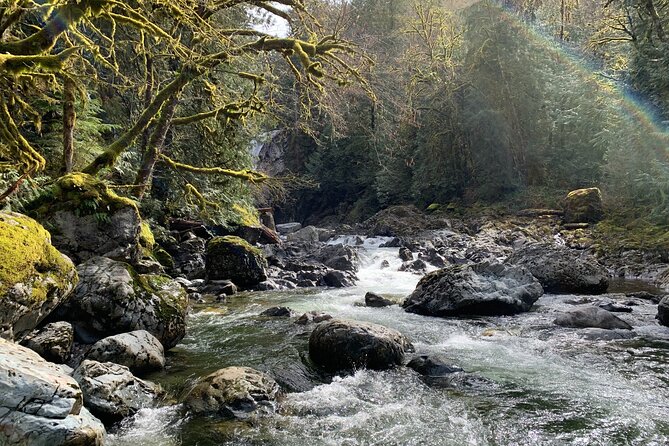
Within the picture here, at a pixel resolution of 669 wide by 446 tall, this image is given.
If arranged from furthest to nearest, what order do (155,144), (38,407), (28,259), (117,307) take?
1. (155,144)
2. (117,307)
3. (28,259)
4. (38,407)

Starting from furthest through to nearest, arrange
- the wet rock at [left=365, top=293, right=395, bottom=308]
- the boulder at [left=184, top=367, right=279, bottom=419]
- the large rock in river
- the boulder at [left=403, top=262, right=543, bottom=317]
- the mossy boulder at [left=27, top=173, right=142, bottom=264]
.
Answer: the large rock in river
the wet rock at [left=365, top=293, right=395, bottom=308]
the boulder at [left=403, top=262, right=543, bottom=317]
the mossy boulder at [left=27, top=173, right=142, bottom=264]
the boulder at [left=184, top=367, right=279, bottom=419]

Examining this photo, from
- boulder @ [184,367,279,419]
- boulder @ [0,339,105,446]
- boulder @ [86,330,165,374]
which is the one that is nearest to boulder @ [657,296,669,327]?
boulder @ [184,367,279,419]

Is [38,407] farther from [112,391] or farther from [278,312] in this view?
[278,312]

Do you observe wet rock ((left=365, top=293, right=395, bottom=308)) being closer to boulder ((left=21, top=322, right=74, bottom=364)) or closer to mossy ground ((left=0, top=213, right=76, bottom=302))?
boulder ((left=21, top=322, right=74, bottom=364))

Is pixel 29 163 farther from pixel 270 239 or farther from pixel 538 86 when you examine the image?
pixel 538 86

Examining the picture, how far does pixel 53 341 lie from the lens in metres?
5.73

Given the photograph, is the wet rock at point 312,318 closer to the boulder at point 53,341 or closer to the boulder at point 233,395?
the boulder at point 233,395

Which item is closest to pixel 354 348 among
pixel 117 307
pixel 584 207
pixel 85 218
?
pixel 117 307

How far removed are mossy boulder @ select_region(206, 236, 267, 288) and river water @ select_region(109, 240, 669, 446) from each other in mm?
4465

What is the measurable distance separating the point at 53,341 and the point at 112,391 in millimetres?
1591

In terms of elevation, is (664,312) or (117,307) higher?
(664,312)

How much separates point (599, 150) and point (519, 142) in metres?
4.69

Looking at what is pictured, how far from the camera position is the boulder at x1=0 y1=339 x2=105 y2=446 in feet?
10.7

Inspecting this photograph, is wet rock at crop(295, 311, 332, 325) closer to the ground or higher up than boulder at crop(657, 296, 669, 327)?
closer to the ground
